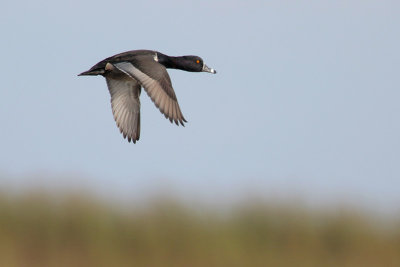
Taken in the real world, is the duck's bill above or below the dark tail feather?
above

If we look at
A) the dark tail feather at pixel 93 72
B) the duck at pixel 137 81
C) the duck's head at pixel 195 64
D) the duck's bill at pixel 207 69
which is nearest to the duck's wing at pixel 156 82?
the duck at pixel 137 81

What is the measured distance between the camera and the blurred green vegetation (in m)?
15.7

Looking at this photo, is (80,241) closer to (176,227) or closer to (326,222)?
(176,227)

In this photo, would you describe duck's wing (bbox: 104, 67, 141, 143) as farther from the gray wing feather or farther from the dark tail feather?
the gray wing feather

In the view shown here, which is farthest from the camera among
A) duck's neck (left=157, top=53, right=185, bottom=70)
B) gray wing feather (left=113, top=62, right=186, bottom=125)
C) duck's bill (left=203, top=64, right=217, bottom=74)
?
duck's bill (left=203, top=64, right=217, bottom=74)

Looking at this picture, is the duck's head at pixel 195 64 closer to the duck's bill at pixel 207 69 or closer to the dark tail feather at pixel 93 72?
the duck's bill at pixel 207 69

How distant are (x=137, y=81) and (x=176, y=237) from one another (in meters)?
4.25

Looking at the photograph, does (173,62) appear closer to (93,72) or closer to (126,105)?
(126,105)

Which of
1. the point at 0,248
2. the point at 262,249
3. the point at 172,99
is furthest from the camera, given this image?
the point at 262,249

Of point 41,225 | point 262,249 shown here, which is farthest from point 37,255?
point 262,249

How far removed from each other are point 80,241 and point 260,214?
2665 millimetres

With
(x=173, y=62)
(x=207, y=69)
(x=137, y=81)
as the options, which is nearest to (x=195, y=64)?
(x=207, y=69)

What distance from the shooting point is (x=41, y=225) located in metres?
15.7

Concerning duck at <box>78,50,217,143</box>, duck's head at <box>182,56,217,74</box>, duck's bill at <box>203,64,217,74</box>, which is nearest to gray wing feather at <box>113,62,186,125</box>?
duck at <box>78,50,217,143</box>
